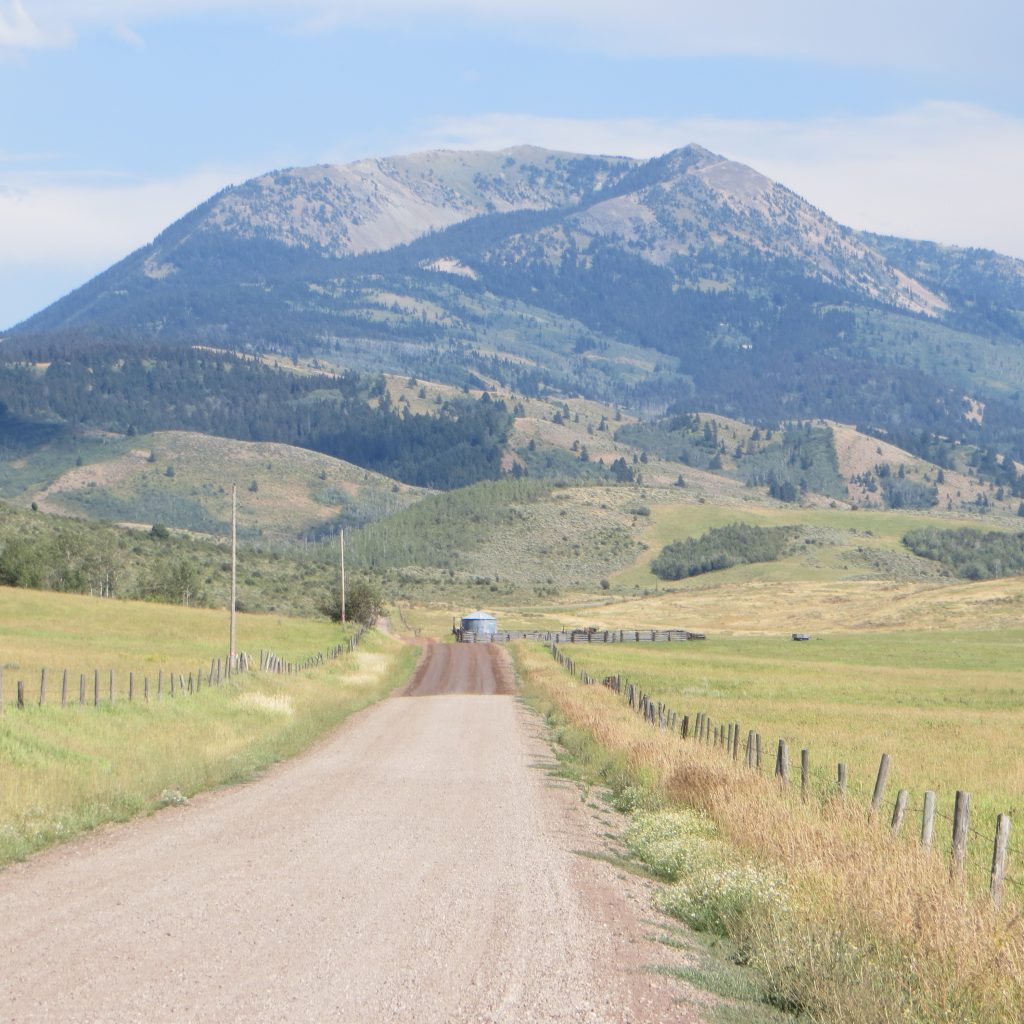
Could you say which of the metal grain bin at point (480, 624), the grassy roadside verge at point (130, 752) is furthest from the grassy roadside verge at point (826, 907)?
the metal grain bin at point (480, 624)

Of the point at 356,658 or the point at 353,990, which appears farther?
the point at 356,658

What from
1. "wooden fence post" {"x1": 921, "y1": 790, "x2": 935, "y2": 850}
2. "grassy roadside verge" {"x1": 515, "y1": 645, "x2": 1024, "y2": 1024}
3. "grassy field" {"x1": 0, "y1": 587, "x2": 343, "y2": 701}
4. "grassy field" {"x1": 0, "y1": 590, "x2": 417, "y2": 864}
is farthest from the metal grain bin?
"wooden fence post" {"x1": 921, "y1": 790, "x2": 935, "y2": 850}

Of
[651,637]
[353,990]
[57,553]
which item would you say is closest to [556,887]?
[353,990]

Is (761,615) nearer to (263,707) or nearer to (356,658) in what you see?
(356,658)

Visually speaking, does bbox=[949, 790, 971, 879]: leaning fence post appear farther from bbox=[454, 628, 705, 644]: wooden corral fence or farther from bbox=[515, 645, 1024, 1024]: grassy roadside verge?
bbox=[454, 628, 705, 644]: wooden corral fence

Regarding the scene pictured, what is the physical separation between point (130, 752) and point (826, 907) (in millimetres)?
16501

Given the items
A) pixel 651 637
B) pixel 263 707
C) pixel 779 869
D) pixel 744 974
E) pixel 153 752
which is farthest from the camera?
pixel 651 637

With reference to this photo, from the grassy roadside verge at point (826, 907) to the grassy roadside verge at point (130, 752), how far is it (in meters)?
8.17

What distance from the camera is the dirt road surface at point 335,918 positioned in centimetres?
1074

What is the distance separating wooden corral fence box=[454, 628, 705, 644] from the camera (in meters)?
112

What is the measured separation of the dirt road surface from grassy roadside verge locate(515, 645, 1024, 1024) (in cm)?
93

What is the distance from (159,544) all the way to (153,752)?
123 metres

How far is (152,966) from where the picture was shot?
11.5m

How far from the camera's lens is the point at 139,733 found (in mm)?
29281
